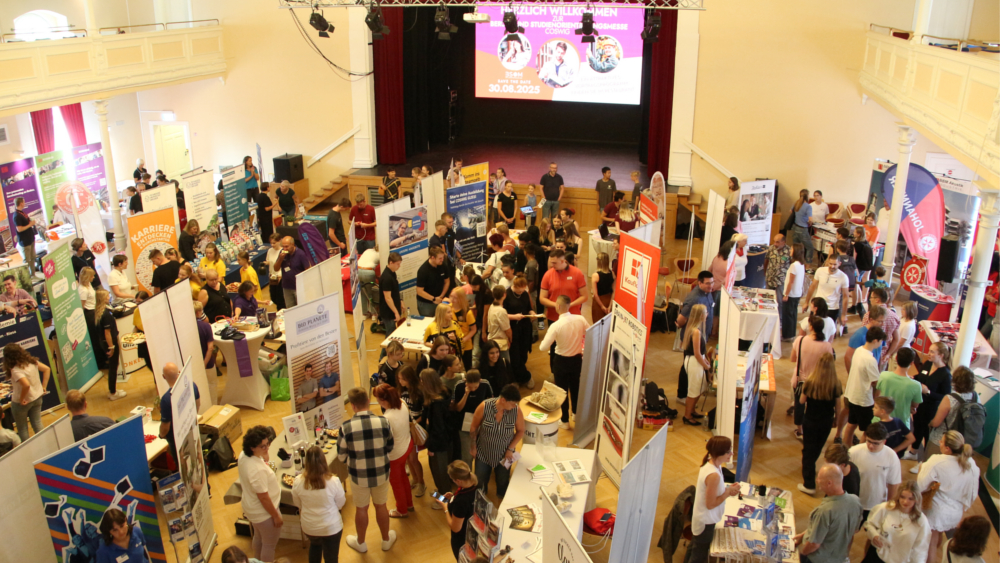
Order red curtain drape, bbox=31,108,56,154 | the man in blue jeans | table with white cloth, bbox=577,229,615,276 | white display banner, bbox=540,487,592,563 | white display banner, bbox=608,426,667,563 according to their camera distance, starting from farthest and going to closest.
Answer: red curtain drape, bbox=31,108,56,154
the man in blue jeans
table with white cloth, bbox=577,229,615,276
white display banner, bbox=608,426,667,563
white display banner, bbox=540,487,592,563

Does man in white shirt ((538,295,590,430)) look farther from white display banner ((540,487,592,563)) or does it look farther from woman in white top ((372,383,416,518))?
white display banner ((540,487,592,563))

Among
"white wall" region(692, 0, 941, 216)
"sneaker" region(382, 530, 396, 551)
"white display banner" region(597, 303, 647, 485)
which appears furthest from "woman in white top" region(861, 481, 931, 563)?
"white wall" region(692, 0, 941, 216)

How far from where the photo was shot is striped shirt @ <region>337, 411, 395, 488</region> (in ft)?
16.5

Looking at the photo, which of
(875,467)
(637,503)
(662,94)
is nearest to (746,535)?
(875,467)

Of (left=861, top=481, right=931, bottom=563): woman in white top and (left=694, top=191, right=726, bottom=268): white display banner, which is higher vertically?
(left=694, top=191, right=726, bottom=268): white display banner

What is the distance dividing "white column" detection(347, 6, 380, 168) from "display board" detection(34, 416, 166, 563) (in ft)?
37.1

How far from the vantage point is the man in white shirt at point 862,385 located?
6008 millimetres

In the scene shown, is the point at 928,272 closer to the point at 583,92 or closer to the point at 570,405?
Result: the point at 570,405

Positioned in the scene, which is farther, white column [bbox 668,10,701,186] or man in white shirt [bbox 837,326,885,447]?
white column [bbox 668,10,701,186]

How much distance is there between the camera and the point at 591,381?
6.62 metres

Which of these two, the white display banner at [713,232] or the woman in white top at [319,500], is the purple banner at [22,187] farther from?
the white display banner at [713,232]

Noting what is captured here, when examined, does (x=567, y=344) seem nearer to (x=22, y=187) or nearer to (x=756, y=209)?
(x=756, y=209)

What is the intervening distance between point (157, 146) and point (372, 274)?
32.3 ft

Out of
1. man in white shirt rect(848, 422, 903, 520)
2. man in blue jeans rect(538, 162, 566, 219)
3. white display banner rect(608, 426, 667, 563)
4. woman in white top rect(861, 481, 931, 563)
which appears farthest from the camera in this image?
man in blue jeans rect(538, 162, 566, 219)
